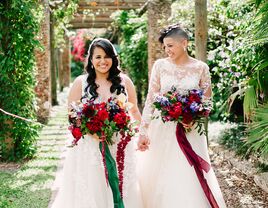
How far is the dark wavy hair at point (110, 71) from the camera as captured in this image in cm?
412

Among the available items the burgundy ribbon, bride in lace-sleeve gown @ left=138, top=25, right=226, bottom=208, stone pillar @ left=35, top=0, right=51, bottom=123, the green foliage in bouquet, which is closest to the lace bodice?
bride in lace-sleeve gown @ left=138, top=25, right=226, bottom=208

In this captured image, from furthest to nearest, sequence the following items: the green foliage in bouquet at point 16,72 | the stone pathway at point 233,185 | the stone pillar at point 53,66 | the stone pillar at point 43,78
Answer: the stone pillar at point 53,66 → the stone pillar at point 43,78 → the green foliage in bouquet at point 16,72 → the stone pathway at point 233,185

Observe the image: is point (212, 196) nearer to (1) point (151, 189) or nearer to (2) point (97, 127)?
(1) point (151, 189)

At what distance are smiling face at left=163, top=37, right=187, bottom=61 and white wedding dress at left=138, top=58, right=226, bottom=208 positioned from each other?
17 centimetres

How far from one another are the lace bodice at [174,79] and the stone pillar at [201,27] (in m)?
2.10

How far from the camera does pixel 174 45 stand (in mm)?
4480

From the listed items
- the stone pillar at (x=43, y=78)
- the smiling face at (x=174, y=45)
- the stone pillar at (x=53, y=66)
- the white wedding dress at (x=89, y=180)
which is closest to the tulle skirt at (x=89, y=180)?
the white wedding dress at (x=89, y=180)

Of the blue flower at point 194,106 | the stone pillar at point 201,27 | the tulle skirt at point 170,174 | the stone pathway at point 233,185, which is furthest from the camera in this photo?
the stone pillar at point 201,27

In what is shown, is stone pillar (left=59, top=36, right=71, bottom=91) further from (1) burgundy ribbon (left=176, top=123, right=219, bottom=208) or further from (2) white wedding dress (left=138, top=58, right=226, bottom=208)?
(1) burgundy ribbon (left=176, top=123, right=219, bottom=208)

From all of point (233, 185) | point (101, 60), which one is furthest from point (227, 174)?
point (101, 60)

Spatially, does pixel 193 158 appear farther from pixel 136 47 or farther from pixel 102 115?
pixel 136 47

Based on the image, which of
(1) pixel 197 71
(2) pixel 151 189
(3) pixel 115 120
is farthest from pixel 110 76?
(2) pixel 151 189

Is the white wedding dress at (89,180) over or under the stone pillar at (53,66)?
under

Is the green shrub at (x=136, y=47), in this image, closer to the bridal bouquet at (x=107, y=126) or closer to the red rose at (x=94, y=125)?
the bridal bouquet at (x=107, y=126)
